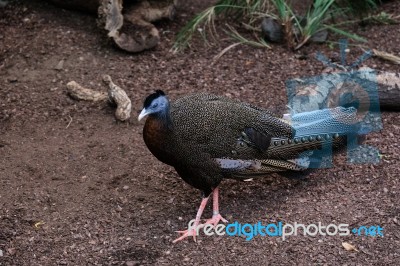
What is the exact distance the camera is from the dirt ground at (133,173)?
12.8 ft

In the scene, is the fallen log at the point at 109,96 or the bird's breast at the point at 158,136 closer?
the bird's breast at the point at 158,136

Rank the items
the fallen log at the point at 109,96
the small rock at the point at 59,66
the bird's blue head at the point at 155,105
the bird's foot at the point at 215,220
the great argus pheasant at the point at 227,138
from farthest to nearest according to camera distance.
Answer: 1. the small rock at the point at 59,66
2. the fallen log at the point at 109,96
3. the bird's foot at the point at 215,220
4. the great argus pheasant at the point at 227,138
5. the bird's blue head at the point at 155,105

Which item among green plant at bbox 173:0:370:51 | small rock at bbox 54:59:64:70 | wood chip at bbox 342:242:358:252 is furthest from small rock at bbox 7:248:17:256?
green plant at bbox 173:0:370:51

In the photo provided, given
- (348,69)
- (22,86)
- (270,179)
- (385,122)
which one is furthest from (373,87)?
(22,86)

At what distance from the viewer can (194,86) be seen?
215 inches

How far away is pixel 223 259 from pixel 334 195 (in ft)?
3.08

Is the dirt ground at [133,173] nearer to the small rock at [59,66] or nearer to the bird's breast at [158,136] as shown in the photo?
the small rock at [59,66]

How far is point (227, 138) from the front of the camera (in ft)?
13.2

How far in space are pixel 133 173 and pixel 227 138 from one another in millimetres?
879

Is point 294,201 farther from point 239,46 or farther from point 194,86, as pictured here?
point 239,46

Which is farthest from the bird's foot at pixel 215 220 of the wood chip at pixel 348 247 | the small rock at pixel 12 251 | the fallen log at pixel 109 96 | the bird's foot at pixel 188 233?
the fallen log at pixel 109 96

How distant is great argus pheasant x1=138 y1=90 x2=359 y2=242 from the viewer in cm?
388

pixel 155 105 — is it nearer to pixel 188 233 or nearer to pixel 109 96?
pixel 188 233

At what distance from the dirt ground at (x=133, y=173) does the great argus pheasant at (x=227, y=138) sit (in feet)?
0.77
